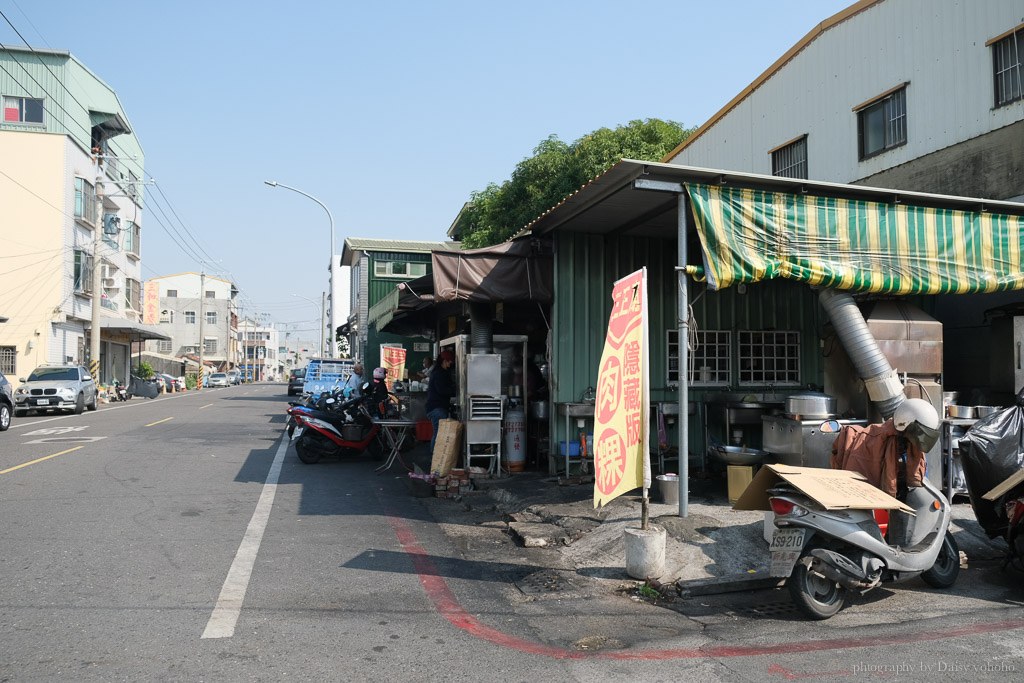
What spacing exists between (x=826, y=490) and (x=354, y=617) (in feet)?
11.9

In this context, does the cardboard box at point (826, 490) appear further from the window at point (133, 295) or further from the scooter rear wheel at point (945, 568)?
the window at point (133, 295)

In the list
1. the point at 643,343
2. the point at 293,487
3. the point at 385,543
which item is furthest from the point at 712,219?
the point at 293,487

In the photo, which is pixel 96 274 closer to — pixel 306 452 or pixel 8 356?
pixel 8 356

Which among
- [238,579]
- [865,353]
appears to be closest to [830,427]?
[865,353]

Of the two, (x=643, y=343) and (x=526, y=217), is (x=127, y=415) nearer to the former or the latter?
(x=526, y=217)

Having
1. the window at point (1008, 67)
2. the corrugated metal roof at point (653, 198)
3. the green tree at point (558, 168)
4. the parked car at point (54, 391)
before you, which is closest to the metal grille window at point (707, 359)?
the corrugated metal roof at point (653, 198)

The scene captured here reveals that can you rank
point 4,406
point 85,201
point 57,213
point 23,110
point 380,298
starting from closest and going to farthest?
point 4,406
point 380,298
point 57,213
point 85,201
point 23,110

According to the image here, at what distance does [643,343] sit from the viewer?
256 inches

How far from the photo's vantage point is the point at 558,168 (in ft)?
84.0

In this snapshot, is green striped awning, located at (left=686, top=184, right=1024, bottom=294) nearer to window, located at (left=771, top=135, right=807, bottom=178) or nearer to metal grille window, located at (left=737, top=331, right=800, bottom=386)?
metal grille window, located at (left=737, top=331, right=800, bottom=386)

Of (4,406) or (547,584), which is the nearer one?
(547,584)

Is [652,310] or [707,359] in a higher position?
[652,310]

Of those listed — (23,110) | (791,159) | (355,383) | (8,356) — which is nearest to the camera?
(355,383)

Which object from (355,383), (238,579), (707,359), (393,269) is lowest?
(238,579)
